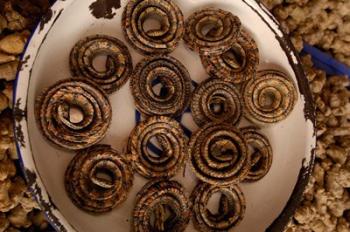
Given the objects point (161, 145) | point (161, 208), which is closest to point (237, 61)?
point (161, 145)

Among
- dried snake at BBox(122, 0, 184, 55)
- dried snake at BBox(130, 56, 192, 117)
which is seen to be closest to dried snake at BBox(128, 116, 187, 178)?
dried snake at BBox(130, 56, 192, 117)

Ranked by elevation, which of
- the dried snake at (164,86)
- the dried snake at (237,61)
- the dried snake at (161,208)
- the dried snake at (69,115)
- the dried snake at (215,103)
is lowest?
the dried snake at (161,208)

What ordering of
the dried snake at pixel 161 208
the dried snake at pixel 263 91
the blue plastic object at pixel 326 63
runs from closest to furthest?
the dried snake at pixel 161 208 → the dried snake at pixel 263 91 → the blue plastic object at pixel 326 63

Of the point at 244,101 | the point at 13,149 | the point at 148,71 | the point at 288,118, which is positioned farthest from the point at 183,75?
the point at 13,149

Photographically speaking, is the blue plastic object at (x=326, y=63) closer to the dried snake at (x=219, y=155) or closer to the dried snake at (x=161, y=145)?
the dried snake at (x=219, y=155)

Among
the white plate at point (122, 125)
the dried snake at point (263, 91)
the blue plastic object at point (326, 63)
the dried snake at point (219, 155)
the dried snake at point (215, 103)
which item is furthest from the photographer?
the blue plastic object at point (326, 63)

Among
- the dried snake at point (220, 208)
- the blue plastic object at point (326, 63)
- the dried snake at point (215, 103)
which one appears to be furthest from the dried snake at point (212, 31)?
the blue plastic object at point (326, 63)

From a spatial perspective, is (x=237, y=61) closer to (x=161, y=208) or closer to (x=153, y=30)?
(x=153, y=30)
